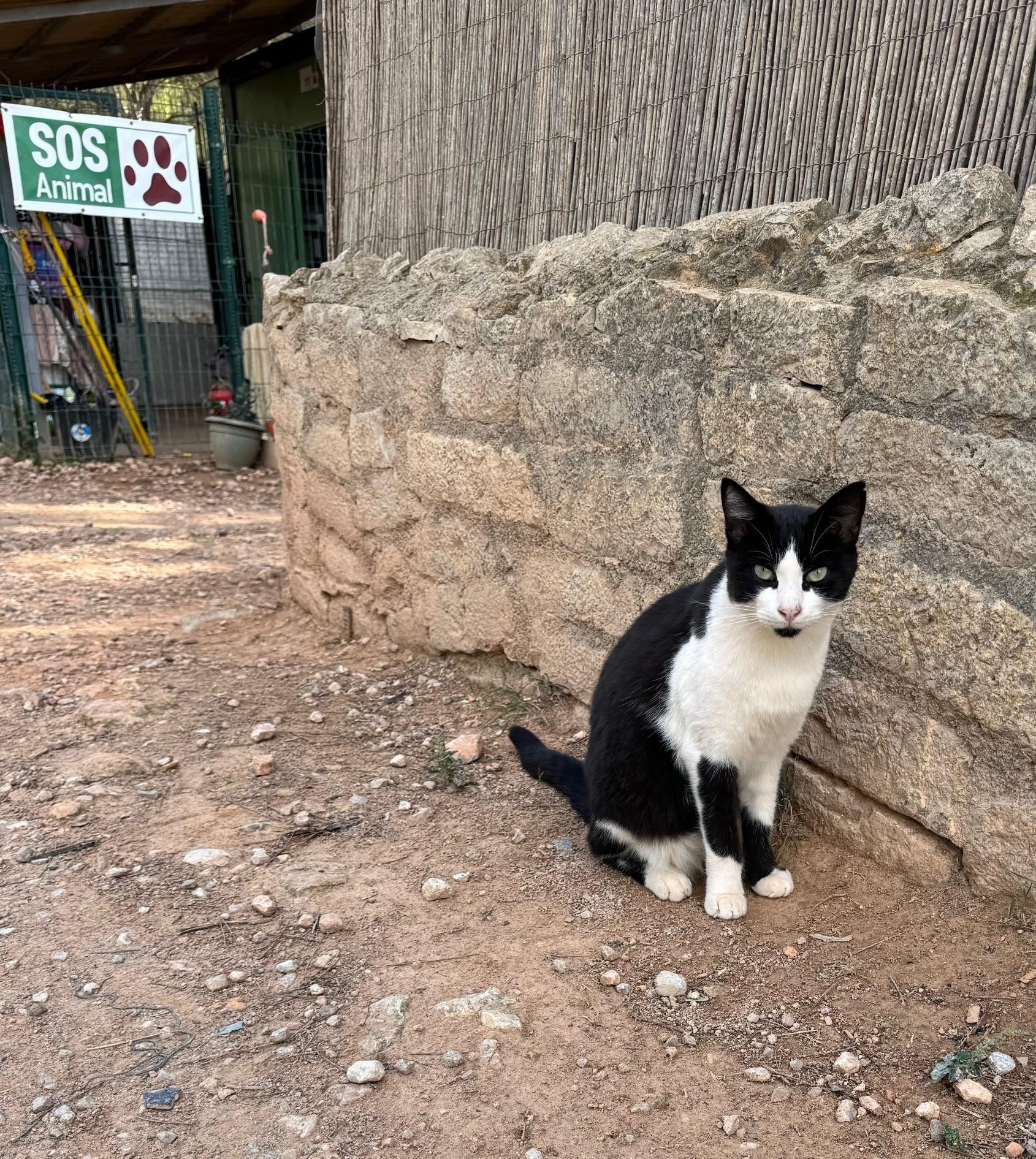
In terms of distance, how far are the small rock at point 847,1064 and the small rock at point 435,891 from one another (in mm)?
1011

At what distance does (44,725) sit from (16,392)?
19.6 ft

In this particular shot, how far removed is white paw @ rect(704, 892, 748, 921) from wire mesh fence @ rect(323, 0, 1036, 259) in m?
1.67

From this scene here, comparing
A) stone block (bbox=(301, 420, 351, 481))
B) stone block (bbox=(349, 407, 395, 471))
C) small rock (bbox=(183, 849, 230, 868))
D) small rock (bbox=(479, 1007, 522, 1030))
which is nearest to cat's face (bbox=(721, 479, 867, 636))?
small rock (bbox=(479, 1007, 522, 1030))

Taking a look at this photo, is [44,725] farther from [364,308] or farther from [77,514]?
[77,514]

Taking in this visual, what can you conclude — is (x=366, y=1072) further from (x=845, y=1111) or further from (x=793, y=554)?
(x=793, y=554)

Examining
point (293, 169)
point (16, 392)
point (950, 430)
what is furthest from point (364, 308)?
point (293, 169)

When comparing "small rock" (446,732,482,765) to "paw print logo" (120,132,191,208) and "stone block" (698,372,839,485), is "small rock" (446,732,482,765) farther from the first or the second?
"paw print logo" (120,132,191,208)

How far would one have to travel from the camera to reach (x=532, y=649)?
3.46 metres

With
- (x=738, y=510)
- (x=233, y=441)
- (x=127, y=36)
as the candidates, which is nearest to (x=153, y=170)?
(x=127, y=36)

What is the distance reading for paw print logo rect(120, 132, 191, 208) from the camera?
7.98 m

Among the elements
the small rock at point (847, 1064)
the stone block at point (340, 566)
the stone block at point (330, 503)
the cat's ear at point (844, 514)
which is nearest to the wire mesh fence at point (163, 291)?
the stone block at point (330, 503)

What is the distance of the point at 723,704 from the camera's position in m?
2.27

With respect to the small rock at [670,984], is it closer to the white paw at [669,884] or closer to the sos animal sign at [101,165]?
the white paw at [669,884]

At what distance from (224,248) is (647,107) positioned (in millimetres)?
7239
